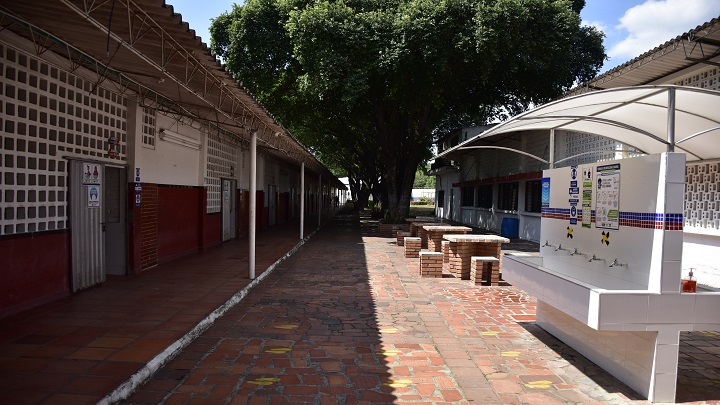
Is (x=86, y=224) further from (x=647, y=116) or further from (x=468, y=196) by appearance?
(x=468, y=196)

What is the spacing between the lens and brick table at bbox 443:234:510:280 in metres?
9.57

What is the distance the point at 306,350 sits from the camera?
507cm

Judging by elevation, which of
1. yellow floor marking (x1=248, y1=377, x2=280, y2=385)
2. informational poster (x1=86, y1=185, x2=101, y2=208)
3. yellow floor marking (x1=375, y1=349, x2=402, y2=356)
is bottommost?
yellow floor marking (x1=248, y1=377, x2=280, y2=385)

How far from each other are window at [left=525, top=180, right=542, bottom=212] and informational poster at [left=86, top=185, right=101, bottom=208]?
14.1m

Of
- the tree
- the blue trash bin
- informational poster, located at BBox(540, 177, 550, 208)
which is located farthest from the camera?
the blue trash bin

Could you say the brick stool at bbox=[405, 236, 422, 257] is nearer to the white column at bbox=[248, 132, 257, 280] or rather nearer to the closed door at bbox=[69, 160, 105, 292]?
the white column at bbox=[248, 132, 257, 280]

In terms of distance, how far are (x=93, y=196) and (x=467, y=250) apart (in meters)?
7.04

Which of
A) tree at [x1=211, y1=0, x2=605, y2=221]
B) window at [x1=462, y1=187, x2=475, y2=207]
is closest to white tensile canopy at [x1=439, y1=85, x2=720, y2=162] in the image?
tree at [x1=211, y1=0, x2=605, y2=221]

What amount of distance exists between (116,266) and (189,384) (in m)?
5.18

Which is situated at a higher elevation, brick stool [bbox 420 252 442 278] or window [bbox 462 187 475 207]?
window [bbox 462 187 475 207]

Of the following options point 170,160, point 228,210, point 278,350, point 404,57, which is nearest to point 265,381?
point 278,350

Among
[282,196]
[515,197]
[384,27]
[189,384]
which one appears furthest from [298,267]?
[282,196]

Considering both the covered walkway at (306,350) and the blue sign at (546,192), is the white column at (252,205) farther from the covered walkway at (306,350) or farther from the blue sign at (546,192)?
the blue sign at (546,192)

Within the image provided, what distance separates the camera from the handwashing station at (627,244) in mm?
3885
